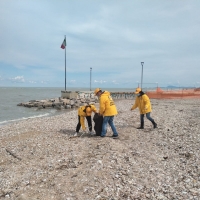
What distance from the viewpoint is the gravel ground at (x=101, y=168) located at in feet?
15.1

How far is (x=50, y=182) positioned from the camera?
17.0ft

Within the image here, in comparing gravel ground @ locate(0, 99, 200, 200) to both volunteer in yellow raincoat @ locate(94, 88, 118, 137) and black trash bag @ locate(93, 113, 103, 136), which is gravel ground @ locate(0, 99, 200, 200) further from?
volunteer in yellow raincoat @ locate(94, 88, 118, 137)

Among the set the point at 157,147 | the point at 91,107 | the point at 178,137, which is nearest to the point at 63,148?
the point at 91,107

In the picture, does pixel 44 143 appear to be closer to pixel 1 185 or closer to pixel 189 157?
pixel 1 185

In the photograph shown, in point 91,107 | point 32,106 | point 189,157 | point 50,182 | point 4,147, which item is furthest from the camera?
point 32,106

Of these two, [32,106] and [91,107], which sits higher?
[91,107]

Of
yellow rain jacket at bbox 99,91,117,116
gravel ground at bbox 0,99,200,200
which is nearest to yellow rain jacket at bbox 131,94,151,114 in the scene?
gravel ground at bbox 0,99,200,200

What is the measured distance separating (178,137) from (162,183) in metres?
4.58

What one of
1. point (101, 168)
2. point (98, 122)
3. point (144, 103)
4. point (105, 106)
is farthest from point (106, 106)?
point (101, 168)

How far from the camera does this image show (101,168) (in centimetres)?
560

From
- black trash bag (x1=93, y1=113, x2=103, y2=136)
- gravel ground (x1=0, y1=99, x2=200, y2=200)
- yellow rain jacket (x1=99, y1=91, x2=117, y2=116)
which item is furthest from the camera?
black trash bag (x1=93, y1=113, x2=103, y2=136)

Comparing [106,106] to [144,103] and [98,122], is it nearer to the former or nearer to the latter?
[98,122]

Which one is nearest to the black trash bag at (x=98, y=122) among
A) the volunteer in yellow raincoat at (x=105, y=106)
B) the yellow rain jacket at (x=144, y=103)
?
the volunteer in yellow raincoat at (x=105, y=106)

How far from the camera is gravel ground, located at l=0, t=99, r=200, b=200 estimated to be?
461 cm
